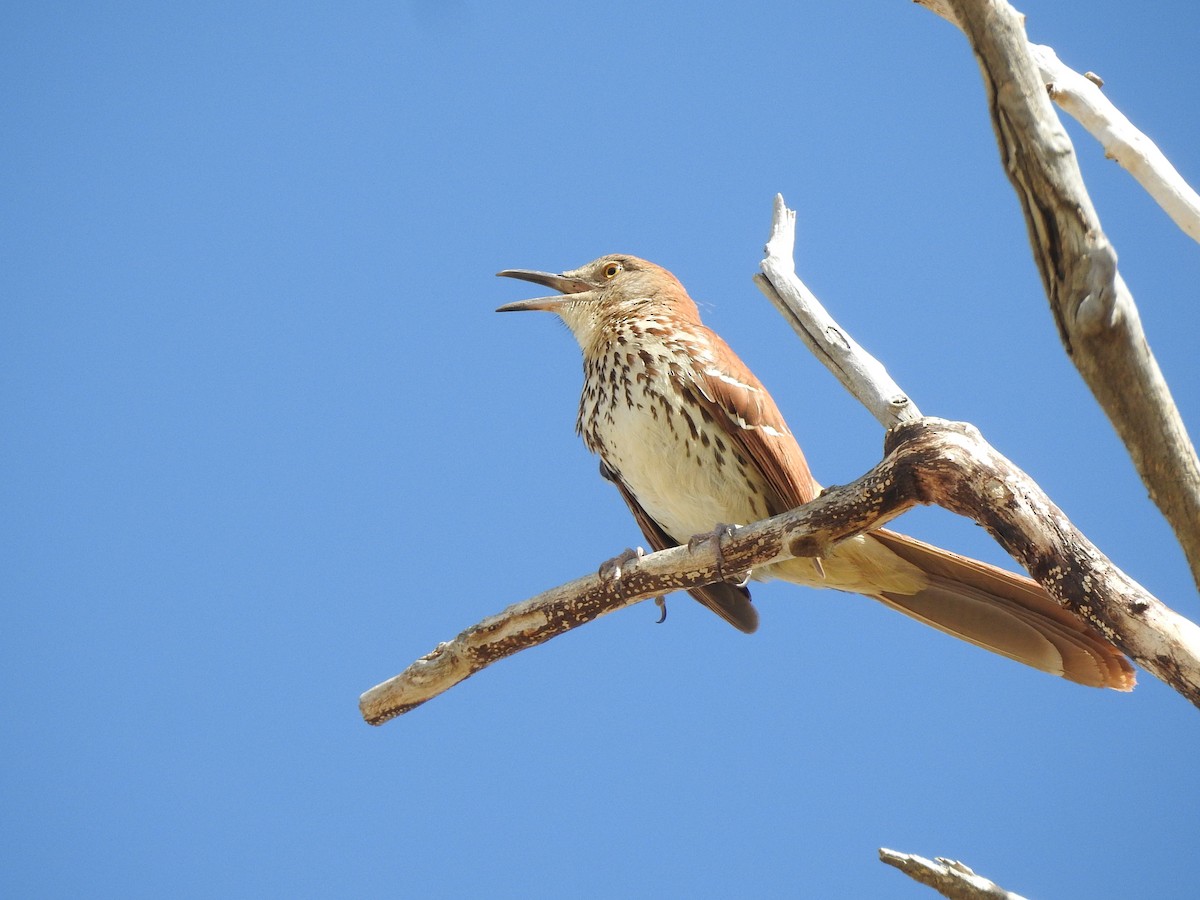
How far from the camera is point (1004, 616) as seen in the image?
3.51 metres

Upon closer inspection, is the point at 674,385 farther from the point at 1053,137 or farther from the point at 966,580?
the point at 1053,137

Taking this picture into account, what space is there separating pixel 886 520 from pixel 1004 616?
649 mm

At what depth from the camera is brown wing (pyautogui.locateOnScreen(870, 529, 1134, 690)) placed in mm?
3201

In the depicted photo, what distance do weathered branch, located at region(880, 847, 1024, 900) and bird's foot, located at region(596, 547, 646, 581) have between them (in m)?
1.12

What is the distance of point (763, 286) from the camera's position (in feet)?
13.3

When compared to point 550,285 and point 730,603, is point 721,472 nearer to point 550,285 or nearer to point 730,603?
point 730,603

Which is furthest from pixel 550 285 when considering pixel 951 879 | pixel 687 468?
pixel 951 879

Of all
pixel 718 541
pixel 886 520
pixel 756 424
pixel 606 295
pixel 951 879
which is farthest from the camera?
pixel 606 295

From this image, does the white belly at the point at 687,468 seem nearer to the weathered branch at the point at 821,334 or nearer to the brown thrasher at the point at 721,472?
the brown thrasher at the point at 721,472

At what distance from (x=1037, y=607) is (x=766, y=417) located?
3.81 ft

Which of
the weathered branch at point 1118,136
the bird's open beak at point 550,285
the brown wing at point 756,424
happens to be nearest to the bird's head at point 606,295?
the bird's open beak at point 550,285

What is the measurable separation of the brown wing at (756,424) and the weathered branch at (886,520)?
0.66 metres

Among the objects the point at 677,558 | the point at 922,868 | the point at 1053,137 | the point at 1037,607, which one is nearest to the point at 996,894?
the point at 922,868

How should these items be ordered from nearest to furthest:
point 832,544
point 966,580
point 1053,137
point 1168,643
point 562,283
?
point 1053,137 < point 1168,643 < point 832,544 < point 966,580 < point 562,283
